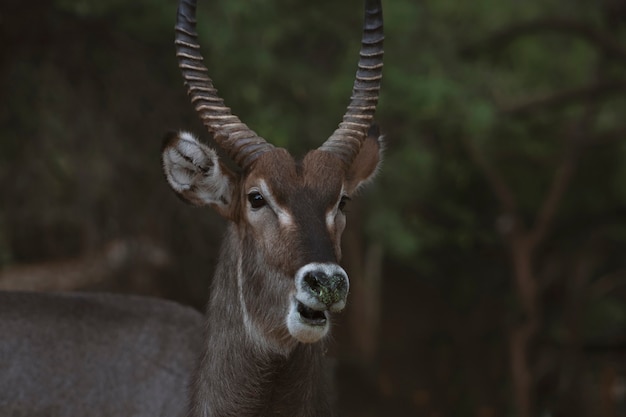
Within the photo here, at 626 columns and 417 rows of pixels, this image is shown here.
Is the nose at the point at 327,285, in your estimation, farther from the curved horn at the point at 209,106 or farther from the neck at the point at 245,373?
the curved horn at the point at 209,106

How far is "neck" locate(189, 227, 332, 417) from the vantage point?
602cm

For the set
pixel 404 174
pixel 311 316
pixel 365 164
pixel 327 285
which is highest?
pixel 365 164

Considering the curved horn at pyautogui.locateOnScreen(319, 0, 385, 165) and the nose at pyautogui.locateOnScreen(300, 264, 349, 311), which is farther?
the curved horn at pyautogui.locateOnScreen(319, 0, 385, 165)

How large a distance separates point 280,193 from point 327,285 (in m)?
0.74

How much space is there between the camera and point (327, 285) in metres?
5.27

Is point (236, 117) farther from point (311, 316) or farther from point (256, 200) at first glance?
point (311, 316)

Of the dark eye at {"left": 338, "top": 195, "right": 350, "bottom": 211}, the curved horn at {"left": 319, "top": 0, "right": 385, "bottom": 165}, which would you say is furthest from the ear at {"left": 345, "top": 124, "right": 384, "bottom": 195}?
the dark eye at {"left": 338, "top": 195, "right": 350, "bottom": 211}

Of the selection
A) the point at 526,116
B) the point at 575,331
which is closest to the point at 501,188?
the point at 526,116

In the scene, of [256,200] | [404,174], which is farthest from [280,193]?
[404,174]

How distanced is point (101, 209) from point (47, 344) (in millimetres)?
4291

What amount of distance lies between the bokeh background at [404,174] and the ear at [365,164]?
148 inches

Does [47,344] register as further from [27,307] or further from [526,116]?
[526,116]

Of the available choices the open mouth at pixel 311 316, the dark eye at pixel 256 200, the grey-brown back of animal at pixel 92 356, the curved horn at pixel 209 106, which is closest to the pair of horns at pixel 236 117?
the curved horn at pixel 209 106

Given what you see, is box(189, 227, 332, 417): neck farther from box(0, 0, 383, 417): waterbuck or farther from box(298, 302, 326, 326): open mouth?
box(298, 302, 326, 326): open mouth
